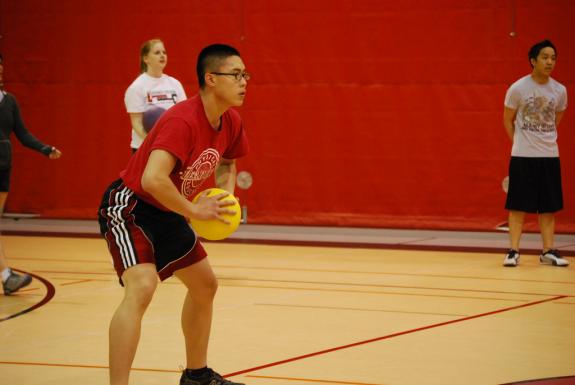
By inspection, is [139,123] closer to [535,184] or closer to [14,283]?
[14,283]

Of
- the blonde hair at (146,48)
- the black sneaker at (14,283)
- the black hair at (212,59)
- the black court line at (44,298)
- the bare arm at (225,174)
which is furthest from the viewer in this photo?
the blonde hair at (146,48)

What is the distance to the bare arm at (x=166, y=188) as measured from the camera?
4.16 m

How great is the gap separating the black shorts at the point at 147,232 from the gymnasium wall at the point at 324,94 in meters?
7.68

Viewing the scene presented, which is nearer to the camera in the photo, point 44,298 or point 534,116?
point 44,298

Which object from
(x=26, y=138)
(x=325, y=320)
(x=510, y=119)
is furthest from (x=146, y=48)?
(x=510, y=119)

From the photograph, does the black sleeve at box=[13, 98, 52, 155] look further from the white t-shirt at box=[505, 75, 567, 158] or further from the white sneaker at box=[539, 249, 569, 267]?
→ the white sneaker at box=[539, 249, 569, 267]

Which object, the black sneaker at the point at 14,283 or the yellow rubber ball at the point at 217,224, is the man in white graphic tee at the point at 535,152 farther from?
the yellow rubber ball at the point at 217,224

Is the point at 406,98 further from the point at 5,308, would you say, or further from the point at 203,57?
the point at 203,57

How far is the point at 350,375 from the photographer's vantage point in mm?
4895

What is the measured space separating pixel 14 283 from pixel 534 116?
506 centimetres

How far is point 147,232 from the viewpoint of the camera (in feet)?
14.7

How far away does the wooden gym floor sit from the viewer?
16.6 feet

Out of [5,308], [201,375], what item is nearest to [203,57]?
[201,375]

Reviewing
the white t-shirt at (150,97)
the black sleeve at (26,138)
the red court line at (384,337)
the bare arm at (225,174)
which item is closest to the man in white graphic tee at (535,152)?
the red court line at (384,337)
